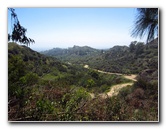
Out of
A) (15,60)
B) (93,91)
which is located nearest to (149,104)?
(93,91)

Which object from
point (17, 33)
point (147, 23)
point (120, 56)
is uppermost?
point (147, 23)

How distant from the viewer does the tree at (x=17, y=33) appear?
2.66 meters

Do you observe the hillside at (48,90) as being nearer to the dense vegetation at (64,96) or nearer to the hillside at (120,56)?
the dense vegetation at (64,96)

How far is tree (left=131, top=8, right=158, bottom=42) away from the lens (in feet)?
9.11

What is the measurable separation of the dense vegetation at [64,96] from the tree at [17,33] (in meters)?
0.07

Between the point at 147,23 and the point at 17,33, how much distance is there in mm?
1598

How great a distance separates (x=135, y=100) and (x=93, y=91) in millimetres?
509

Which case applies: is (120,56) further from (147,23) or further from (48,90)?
(48,90)

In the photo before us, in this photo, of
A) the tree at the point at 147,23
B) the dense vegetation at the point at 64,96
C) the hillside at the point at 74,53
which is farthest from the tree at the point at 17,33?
the tree at the point at 147,23

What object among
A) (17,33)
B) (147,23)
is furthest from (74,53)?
(147,23)

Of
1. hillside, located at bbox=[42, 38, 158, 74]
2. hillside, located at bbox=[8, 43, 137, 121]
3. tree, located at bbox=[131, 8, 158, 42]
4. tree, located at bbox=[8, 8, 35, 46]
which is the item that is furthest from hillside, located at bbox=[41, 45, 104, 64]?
tree, located at bbox=[131, 8, 158, 42]

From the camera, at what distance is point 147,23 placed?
283cm

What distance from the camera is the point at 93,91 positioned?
2.77m
